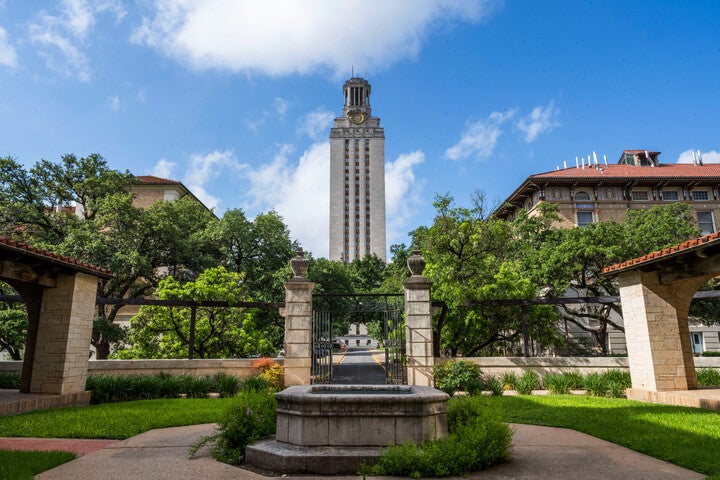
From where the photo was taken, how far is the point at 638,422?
848 centimetres

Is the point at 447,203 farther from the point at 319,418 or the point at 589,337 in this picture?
the point at 589,337

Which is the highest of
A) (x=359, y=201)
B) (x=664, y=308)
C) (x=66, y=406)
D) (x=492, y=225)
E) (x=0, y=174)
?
(x=359, y=201)

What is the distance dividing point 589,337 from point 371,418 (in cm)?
2859

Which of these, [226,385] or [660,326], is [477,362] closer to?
[660,326]

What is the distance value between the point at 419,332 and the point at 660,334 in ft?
21.4

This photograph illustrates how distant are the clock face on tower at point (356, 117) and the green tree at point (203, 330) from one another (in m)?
90.0

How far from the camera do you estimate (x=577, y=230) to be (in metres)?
23.9

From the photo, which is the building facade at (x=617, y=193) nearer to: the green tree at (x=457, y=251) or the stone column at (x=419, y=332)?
the green tree at (x=457, y=251)

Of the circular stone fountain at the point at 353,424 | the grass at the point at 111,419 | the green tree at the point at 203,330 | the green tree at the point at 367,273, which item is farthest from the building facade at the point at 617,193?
the circular stone fountain at the point at 353,424

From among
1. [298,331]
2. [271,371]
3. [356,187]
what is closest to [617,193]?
[298,331]

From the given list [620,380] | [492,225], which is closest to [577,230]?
[492,225]

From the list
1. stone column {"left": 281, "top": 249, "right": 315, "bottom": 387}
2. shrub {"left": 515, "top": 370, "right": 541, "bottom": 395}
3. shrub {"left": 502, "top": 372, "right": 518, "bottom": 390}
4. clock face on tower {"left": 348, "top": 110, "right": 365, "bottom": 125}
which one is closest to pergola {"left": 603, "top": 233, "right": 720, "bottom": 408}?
shrub {"left": 515, "top": 370, "right": 541, "bottom": 395}

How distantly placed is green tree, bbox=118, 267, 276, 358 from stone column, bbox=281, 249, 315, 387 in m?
5.40

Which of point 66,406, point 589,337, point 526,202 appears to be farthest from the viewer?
point 526,202
